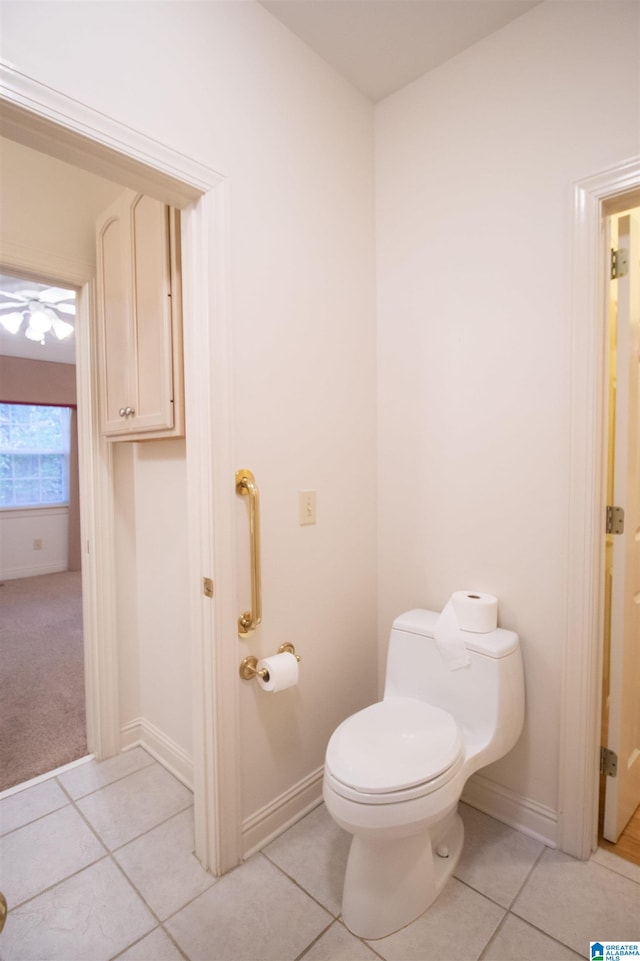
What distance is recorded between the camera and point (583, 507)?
55.8 inches

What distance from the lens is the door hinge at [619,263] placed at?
4.65 feet

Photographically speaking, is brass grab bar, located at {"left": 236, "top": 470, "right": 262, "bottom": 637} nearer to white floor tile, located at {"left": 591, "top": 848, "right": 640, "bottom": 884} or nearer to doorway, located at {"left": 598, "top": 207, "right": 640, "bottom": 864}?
doorway, located at {"left": 598, "top": 207, "right": 640, "bottom": 864}

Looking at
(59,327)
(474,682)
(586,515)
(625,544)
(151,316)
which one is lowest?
(474,682)

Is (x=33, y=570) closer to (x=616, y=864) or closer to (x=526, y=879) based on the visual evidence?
(x=526, y=879)

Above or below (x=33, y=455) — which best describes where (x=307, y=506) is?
below

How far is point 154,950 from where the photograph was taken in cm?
120

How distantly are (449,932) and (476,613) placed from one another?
86cm

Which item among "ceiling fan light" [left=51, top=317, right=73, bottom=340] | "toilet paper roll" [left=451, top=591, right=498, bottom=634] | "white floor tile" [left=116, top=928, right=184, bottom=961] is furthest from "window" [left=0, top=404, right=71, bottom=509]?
"toilet paper roll" [left=451, top=591, right=498, bottom=634]

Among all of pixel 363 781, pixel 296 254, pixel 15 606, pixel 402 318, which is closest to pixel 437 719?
pixel 363 781

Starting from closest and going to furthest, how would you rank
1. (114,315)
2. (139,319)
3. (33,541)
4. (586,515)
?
(586,515)
(139,319)
(114,315)
(33,541)

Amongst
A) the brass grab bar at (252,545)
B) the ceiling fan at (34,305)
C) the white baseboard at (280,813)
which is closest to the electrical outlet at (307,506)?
the brass grab bar at (252,545)

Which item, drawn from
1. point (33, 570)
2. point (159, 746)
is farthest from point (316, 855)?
point (33, 570)

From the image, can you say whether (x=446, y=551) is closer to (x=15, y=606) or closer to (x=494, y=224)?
(x=494, y=224)

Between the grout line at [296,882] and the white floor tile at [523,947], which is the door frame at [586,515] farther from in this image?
the grout line at [296,882]
